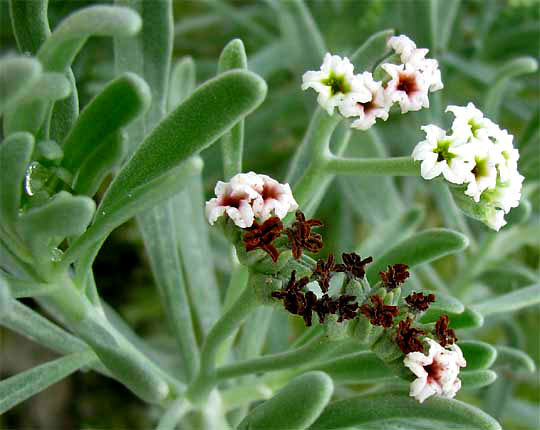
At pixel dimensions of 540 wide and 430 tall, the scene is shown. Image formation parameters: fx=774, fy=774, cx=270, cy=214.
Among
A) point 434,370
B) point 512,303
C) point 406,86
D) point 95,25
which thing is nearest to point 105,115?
point 95,25

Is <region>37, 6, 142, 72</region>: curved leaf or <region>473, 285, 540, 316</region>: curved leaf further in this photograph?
<region>473, 285, 540, 316</region>: curved leaf

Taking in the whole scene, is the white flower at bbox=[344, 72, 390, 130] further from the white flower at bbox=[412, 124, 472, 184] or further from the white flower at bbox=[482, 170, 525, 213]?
the white flower at bbox=[482, 170, 525, 213]

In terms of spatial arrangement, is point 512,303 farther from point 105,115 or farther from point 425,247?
point 105,115

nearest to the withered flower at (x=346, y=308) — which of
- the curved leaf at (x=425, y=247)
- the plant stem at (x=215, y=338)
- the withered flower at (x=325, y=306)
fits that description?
the withered flower at (x=325, y=306)

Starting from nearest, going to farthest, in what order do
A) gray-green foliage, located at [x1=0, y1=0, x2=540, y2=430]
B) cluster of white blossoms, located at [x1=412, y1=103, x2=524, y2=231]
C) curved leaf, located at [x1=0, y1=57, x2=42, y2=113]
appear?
curved leaf, located at [x1=0, y1=57, x2=42, y2=113]
gray-green foliage, located at [x1=0, y1=0, x2=540, y2=430]
cluster of white blossoms, located at [x1=412, y1=103, x2=524, y2=231]

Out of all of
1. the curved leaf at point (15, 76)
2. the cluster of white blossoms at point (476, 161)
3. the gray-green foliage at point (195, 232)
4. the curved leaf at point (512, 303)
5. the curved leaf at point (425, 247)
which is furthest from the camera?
the curved leaf at point (512, 303)

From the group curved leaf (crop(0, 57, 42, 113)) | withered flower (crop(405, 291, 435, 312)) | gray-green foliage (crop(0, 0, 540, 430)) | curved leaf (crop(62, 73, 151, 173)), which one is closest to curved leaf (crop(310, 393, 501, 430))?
gray-green foliage (crop(0, 0, 540, 430))

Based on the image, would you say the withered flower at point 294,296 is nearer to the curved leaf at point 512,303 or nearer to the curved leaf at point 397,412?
the curved leaf at point 397,412
